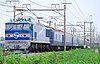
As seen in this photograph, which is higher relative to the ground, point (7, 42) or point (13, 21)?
point (13, 21)

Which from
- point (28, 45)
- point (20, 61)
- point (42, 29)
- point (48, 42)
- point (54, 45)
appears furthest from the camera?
point (54, 45)

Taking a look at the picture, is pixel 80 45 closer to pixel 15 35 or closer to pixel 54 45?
pixel 54 45

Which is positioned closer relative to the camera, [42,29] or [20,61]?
[20,61]

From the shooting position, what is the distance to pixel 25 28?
3203 centimetres

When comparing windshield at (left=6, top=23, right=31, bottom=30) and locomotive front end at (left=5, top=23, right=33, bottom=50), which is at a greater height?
windshield at (left=6, top=23, right=31, bottom=30)

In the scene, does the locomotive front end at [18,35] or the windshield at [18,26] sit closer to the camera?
the locomotive front end at [18,35]

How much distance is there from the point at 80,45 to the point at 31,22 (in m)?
38.8

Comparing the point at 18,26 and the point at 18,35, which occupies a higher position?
the point at 18,26

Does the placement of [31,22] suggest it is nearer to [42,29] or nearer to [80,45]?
[42,29]

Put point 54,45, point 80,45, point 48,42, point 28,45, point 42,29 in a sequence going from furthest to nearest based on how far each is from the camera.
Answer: point 80,45 → point 54,45 → point 48,42 → point 42,29 → point 28,45

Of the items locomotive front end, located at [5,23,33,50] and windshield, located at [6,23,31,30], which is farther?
windshield, located at [6,23,31,30]

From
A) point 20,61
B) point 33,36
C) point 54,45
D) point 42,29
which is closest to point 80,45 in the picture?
point 54,45

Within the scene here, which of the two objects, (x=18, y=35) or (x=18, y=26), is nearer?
(x=18, y=35)

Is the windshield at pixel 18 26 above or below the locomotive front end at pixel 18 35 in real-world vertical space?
above
